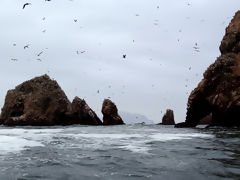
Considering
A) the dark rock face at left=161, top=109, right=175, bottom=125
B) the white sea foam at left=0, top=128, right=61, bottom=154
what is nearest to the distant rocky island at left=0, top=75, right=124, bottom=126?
the dark rock face at left=161, top=109, right=175, bottom=125

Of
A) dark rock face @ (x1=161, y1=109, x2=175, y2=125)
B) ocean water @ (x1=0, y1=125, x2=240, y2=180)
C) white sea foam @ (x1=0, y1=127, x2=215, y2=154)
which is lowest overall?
ocean water @ (x1=0, y1=125, x2=240, y2=180)

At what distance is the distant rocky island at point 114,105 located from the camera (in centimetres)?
3791

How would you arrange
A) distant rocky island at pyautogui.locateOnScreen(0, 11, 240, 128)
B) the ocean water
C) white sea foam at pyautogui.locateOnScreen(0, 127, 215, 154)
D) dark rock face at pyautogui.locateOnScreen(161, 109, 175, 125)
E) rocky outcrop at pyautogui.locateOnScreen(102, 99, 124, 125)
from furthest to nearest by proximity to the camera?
1. dark rock face at pyautogui.locateOnScreen(161, 109, 175, 125)
2. rocky outcrop at pyautogui.locateOnScreen(102, 99, 124, 125)
3. distant rocky island at pyautogui.locateOnScreen(0, 11, 240, 128)
4. white sea foam at pyautogui.locateOnScreen(0, 127, 215, 154)
5. the ocean water

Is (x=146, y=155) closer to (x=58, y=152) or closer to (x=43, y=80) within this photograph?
(x=58, y=152)

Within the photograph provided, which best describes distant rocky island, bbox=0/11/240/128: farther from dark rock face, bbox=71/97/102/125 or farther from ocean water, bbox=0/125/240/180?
ocean water, bbox=0/125/240/180

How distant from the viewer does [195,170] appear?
30.1 feet

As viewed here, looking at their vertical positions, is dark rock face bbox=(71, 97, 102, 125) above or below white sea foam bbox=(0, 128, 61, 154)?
above

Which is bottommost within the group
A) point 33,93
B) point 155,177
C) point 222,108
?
point 155,177

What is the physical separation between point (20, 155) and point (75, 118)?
49367 mm

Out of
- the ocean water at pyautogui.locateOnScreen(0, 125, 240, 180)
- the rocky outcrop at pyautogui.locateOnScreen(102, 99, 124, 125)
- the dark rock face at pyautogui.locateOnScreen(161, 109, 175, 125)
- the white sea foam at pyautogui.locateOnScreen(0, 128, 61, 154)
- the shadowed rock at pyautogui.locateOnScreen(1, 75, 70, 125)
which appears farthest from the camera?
the dark rock face at pyautogui.locateOnScreen(161, 109, 175, 125)

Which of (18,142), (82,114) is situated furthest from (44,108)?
(18,142)

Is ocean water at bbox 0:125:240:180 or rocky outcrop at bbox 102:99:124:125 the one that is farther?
rocky outcrop at bbox 102:99:124:125

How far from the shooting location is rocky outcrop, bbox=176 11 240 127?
122 ft

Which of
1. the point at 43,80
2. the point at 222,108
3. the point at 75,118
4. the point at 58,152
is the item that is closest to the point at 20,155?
the point at 58,152
